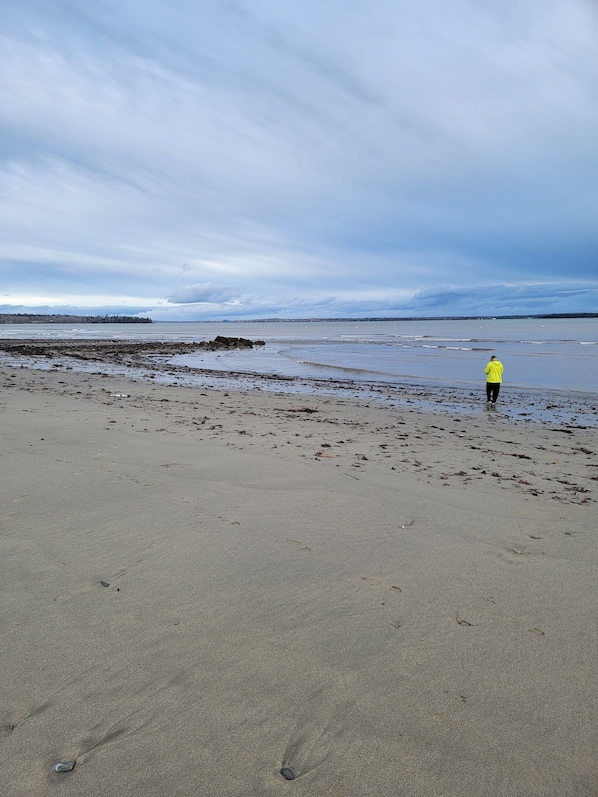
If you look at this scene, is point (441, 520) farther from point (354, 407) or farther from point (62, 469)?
point (354, 407)

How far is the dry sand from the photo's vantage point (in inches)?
79.8

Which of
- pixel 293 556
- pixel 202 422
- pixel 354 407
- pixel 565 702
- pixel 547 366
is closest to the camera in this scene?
pixel 565 702

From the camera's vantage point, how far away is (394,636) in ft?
9.43

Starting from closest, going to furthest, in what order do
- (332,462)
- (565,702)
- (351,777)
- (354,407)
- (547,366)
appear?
1. (351,777)
2. (565,702)
3. (332,462)
4. (354,407)
5. (547,366)

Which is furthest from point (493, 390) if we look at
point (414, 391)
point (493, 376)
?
point (414, 391)

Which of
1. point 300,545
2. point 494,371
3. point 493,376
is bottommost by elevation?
point 300,545

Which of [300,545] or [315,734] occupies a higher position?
[300,545]

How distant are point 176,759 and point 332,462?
515 cm

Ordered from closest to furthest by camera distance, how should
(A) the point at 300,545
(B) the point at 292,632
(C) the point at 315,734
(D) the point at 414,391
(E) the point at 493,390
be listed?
1. (C) the point at 315,734
2. (B) the point at 292,632
3. (A) the point at 300,545
4. (E) the point at 493,390
5. (D) the point at 414,391

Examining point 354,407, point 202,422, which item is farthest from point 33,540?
point 354,407

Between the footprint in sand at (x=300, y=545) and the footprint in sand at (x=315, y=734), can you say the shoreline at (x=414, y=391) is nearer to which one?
the footprint in sand at (x=300, y=545)

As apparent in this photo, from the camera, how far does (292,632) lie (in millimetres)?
2883

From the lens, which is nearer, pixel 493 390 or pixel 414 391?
pixel 493 390

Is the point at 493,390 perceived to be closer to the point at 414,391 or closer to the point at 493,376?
the point at 493,376
